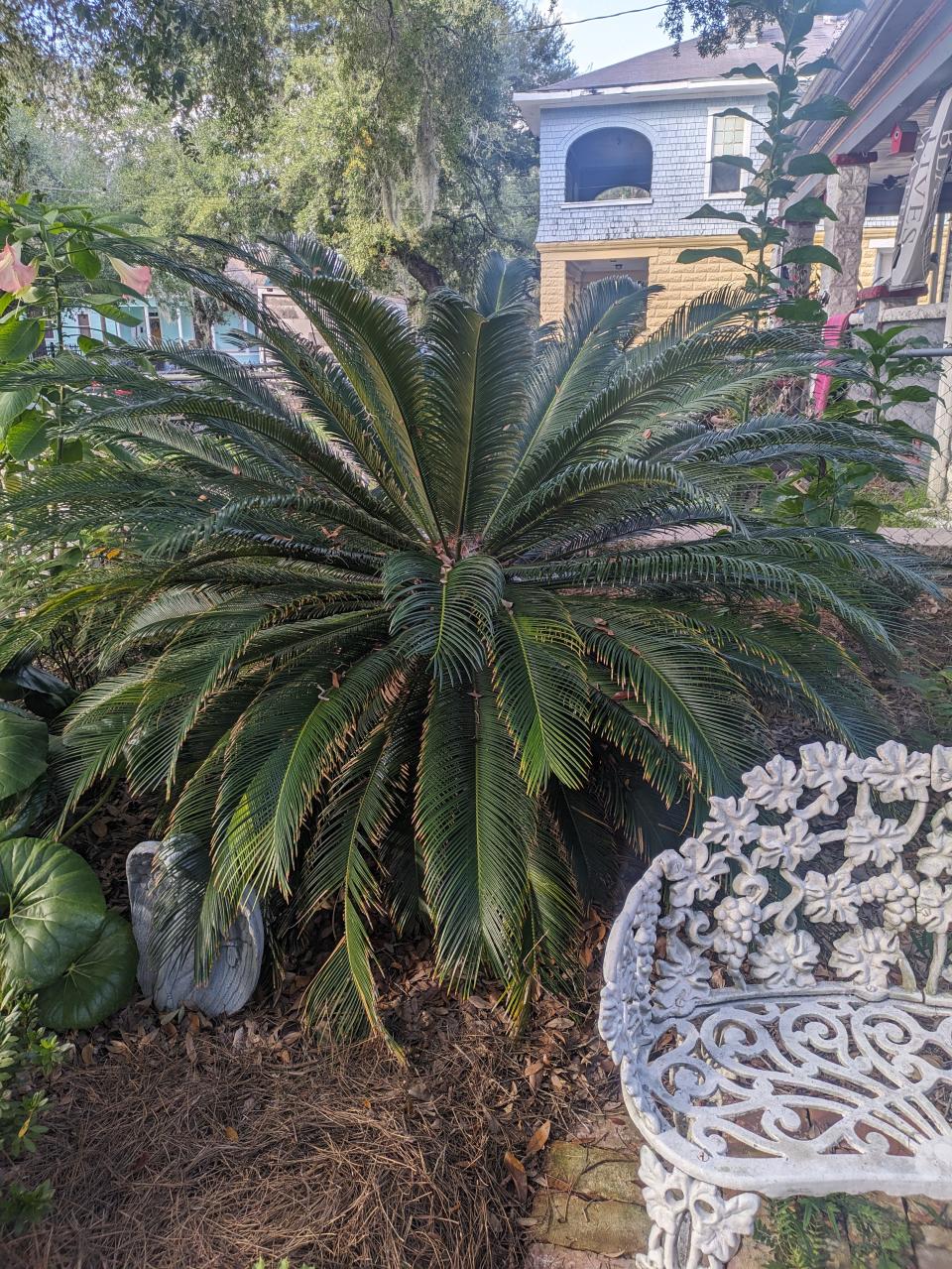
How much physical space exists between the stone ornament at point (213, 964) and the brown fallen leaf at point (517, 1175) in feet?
3.02

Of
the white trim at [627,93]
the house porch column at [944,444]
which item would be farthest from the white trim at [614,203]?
the house porch column at [944,444]

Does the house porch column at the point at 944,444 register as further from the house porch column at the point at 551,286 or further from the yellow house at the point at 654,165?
the house porch column at the point at 551,286

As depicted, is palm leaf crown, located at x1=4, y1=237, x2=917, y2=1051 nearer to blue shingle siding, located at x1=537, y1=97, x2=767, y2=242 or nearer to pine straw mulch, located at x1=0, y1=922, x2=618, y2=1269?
pine straw mulch, located at x1=0, y1=922, x2=618, y2=1269

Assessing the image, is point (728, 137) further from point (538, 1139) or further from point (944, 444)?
point (538, 1139)

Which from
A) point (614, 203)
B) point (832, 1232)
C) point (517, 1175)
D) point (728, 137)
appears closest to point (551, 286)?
point (614, 203)

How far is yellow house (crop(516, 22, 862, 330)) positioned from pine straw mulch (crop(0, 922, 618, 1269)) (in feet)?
53.6

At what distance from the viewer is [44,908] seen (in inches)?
96.3

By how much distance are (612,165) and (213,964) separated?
20708 mm

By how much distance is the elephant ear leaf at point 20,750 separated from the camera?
268cm

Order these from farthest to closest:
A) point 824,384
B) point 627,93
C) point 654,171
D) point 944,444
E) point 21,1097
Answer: point 654,171
point 627,93
point 944,444
point 824,384
point 21,1097

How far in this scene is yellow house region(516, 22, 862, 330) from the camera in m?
16.9

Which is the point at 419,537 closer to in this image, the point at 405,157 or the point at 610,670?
the point at 610,670

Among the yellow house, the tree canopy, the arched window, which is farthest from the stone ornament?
the arched window

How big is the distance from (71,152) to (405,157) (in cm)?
1834
